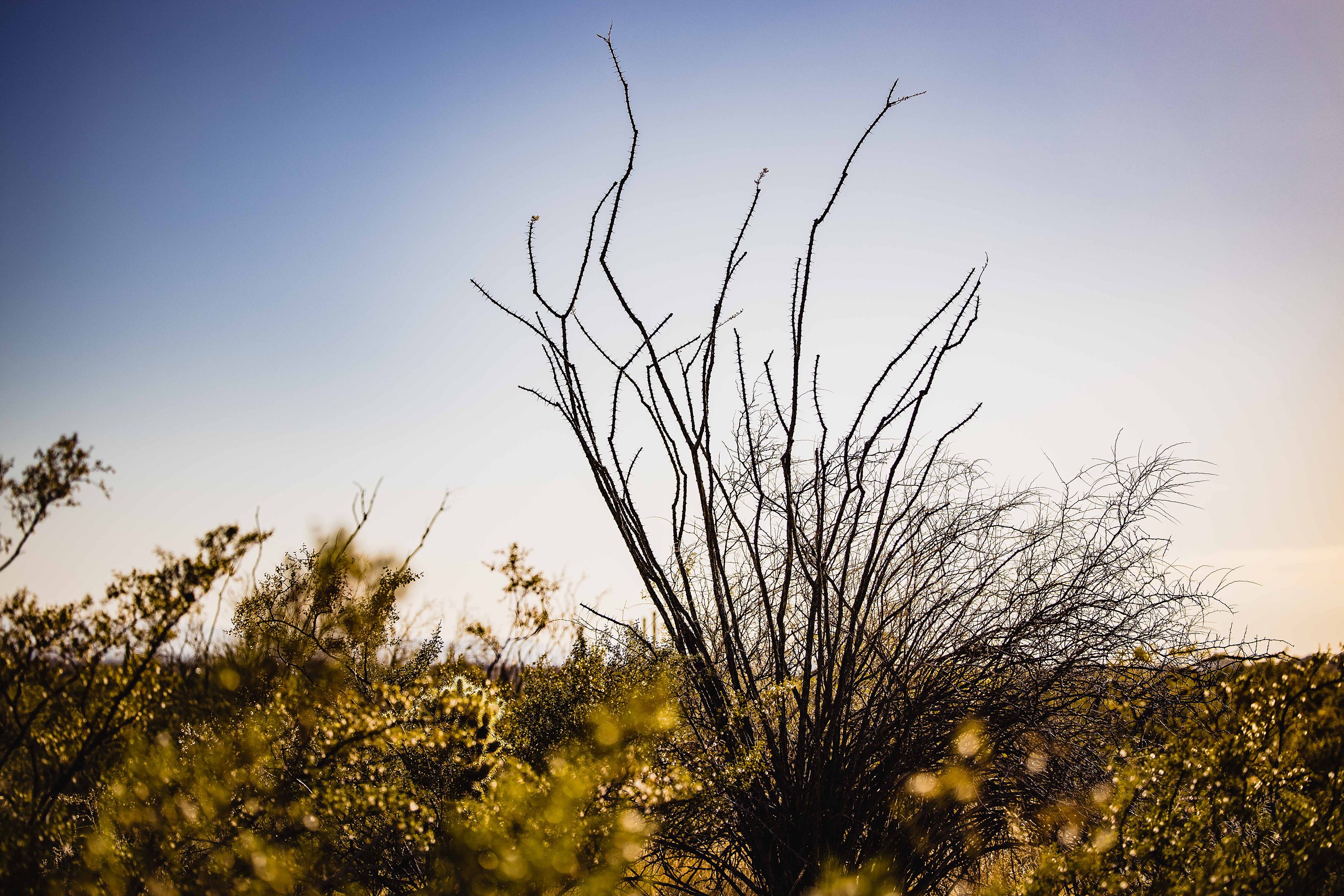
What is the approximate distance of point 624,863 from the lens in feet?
6.33

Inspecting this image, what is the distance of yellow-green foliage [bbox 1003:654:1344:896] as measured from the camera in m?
2.06

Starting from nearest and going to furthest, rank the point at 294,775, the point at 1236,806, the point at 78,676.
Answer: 1. the point at 78,676
2. the point at 294,775
3. the point at 1236,806

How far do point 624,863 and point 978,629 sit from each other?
180 cm

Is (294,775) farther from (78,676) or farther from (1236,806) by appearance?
(1236,806)

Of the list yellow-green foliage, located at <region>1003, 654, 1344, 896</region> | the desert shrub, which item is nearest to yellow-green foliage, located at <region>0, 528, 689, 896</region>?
the desert shrub

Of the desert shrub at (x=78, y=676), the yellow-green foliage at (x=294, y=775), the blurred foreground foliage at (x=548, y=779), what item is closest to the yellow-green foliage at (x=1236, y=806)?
the blurred foreground foliage at (x=548, y=779)

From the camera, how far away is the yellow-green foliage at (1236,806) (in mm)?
2061

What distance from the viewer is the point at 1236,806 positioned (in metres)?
2.23

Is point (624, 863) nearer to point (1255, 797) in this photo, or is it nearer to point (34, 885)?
point (34, 885)

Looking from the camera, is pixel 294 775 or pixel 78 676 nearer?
pixel 78 676

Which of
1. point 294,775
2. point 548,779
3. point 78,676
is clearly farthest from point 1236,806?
point 78,676

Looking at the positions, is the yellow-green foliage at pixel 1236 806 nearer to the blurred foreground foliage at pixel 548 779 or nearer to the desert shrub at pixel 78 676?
the blurred foreground foliage at pixel 548 779

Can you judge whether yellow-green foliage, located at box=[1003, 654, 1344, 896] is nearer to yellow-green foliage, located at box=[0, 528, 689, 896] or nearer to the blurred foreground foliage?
the blurred foreground foliage

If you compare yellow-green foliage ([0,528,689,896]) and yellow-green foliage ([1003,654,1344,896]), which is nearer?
yellow-green foliage ([0,528,689,896])
